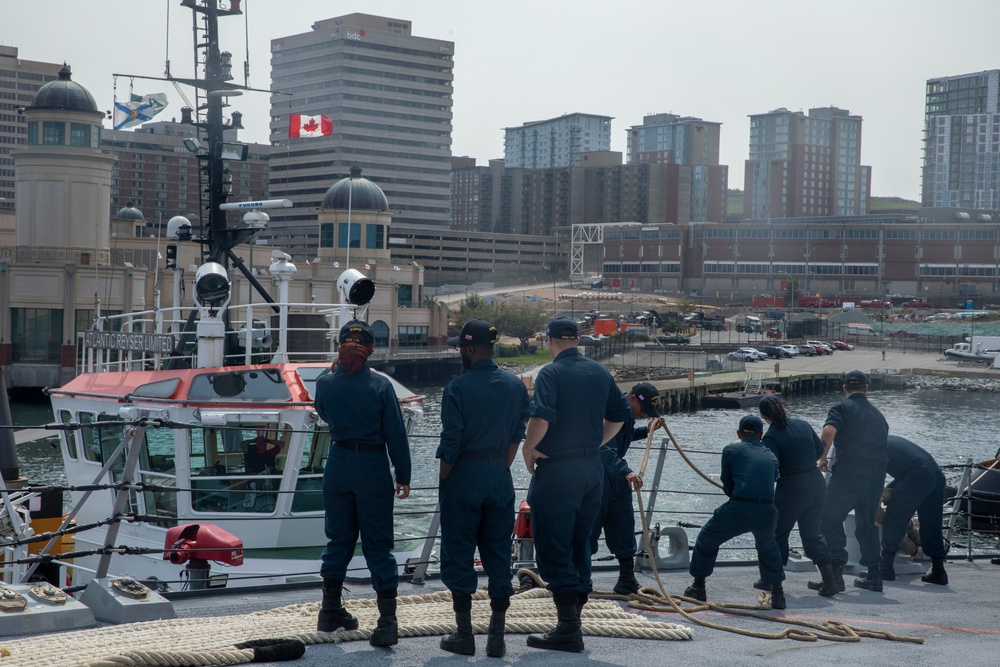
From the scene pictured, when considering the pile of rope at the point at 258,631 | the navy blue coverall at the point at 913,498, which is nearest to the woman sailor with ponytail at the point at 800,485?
the navy blue coverall at the point at 913,498

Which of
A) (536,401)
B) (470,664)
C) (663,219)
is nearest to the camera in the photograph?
(470,664)

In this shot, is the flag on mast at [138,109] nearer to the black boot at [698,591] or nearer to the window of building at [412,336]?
the black boot at [698,591]

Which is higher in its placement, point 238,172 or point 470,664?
point 238,172

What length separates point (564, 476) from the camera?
5938mm

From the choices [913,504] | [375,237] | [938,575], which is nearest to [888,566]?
[938,575]

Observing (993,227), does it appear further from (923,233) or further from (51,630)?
(51,630)

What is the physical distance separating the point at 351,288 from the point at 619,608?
5.59 metres

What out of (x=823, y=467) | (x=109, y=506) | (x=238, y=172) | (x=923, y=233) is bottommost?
(x=109, y=506)

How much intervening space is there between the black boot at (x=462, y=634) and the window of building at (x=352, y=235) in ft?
212

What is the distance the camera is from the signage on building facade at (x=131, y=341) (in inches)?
456

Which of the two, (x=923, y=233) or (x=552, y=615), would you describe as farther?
(x=923, y=233)

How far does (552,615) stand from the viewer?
653 cm

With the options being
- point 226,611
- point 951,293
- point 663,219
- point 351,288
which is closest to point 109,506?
point 351,288

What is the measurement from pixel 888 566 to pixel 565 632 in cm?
458
